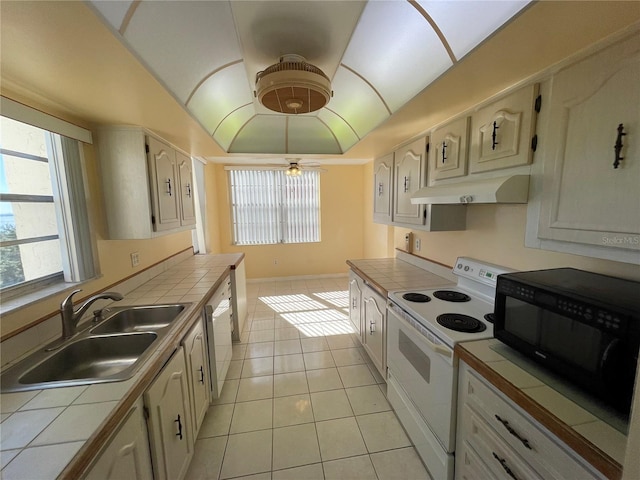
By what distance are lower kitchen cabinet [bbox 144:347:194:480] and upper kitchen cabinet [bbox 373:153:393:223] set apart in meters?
2.23

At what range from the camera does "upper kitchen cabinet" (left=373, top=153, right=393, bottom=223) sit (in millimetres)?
A: 2731

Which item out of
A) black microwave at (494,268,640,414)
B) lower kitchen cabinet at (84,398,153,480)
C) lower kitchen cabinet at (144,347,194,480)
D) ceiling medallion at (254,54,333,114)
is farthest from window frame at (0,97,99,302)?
black microwave at (494,268,640,414)

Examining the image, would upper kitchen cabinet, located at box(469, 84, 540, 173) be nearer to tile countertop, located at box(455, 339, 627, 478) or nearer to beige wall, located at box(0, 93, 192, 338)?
tile countertop, located at box(455, 339, 627, 478)

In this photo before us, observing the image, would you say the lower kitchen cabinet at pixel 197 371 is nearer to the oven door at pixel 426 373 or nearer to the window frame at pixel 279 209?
the oven door at pixel 426 373

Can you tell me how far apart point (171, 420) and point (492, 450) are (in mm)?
1468

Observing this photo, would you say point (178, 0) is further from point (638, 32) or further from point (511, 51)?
point (638, 32)

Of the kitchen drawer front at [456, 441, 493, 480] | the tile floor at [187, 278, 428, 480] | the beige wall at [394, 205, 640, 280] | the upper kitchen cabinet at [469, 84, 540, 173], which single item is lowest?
the tile floor at [187, 278, 428, 480]

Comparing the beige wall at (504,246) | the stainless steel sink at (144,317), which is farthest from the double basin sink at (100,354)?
the beige wall at (504,246)

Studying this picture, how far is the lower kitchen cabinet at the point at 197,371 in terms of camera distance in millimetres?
1562

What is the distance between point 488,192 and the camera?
1312 millimetres

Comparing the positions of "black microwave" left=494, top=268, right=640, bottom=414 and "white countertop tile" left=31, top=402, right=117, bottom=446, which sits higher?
"black microwave" left=494, top=268, right=640, bottom=414

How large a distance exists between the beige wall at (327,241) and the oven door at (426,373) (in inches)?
133

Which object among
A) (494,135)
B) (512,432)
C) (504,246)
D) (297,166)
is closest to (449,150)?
(494,135)

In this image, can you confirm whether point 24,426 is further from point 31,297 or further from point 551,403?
point 551,403
